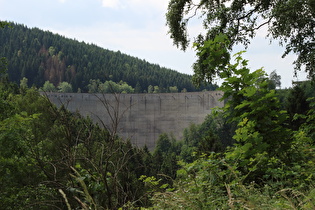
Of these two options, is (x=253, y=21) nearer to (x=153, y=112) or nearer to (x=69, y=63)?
(x=153, y=112)

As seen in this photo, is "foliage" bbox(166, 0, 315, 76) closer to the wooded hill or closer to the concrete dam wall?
the concrete dam wall

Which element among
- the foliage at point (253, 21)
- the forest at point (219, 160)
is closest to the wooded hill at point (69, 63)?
the foliage at point (253, 21)

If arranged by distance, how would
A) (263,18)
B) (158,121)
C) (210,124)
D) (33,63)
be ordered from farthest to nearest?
(33,63)
(158,121)
(210,124)
(263,18)

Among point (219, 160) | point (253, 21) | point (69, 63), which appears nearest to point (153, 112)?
point (253, 21)

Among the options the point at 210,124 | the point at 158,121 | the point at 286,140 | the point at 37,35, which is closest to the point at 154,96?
the point at 158,121

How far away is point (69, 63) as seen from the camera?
134 metres

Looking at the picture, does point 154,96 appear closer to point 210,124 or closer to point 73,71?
point 210,124

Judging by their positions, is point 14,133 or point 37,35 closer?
point 14,133

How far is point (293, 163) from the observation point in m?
4.54

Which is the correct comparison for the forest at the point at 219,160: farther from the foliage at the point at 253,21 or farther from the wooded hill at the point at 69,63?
the wooded hill at the point at 69,63

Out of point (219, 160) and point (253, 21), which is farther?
point (253, 21)

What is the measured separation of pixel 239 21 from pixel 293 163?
31.4 feet

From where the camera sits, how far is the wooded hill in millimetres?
120175

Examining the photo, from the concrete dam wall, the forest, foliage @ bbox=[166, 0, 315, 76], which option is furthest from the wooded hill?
the forest
